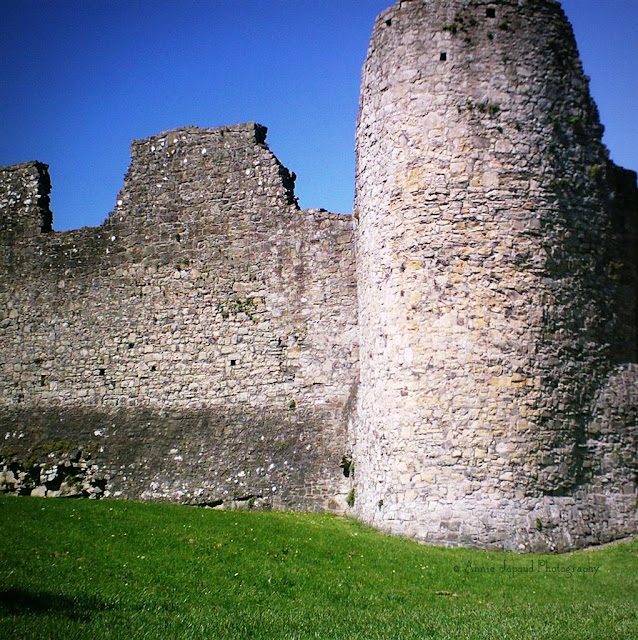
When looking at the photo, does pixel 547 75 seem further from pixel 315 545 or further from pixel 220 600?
pixel 220 600

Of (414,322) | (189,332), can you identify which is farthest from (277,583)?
(189,332)

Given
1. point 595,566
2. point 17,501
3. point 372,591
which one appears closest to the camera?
point 372,591

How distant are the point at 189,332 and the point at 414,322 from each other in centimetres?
618

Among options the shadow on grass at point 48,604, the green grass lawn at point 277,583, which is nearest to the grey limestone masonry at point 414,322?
the green grass lawn at point 277,583

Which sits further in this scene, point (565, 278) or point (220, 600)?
point (565, 278)

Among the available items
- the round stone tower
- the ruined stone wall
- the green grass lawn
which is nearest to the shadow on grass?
the green grass lawn

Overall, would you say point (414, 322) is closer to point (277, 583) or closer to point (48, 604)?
point (277, 583)

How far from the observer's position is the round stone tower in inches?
491

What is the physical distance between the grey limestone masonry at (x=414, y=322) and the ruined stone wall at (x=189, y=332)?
2.0 inches

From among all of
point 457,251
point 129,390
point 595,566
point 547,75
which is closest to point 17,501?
point 129,390

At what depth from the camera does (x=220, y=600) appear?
9172 mm

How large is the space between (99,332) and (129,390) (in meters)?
1.56

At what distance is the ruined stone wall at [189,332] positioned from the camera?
1616cm

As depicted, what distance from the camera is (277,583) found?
1001cm
